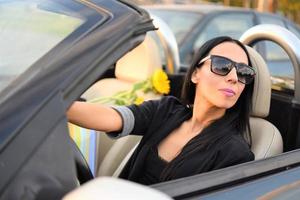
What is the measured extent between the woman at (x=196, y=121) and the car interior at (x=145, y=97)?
77 millimetres

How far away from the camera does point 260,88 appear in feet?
7.21

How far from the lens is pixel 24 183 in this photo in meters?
1.24

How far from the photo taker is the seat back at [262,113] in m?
2.16

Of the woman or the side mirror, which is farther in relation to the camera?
the woman

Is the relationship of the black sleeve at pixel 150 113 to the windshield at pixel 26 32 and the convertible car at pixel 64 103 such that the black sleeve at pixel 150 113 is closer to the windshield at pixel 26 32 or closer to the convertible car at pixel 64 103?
the convertible car at pixel 64 103

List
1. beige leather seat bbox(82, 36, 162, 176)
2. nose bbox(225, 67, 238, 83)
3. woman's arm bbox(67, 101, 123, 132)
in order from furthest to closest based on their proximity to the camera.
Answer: beige leather seat bbox(82, 36, 162, 176) < nose bbox(225, 67, 238, 83) < woman's arm bbox(67, 101, 123, 132)

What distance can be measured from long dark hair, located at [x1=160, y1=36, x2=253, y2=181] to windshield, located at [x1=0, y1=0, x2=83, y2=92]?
2.30 feet

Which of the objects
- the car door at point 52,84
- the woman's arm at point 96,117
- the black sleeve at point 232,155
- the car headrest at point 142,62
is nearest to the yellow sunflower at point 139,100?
the car headrest at point 142,62

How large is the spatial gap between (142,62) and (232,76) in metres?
1.48

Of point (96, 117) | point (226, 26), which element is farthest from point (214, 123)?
point (226, 26)

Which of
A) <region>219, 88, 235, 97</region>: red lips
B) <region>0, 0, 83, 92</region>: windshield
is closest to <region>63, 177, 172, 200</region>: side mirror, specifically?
<region>0, 0, 83, 92</region>: windshield

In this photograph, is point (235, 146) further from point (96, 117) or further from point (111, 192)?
point (111, 192)

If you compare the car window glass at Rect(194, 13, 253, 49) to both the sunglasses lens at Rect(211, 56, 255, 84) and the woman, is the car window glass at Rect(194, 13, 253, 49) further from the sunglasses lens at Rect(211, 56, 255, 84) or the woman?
the sunglasses lens at Rect(211, 56, 255, 84)

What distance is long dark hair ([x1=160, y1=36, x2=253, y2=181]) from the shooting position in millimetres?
1961
